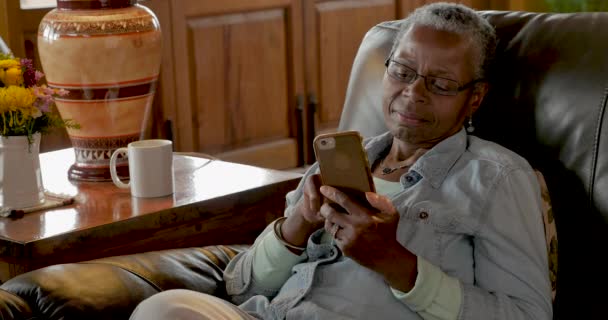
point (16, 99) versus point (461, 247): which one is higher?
point (16, 99)

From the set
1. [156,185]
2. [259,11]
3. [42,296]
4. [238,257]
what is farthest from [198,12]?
[42,296]

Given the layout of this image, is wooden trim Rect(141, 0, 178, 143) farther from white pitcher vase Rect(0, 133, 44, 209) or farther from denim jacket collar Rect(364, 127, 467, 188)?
denim jacket collar Rect(364, 127, 467, 188)

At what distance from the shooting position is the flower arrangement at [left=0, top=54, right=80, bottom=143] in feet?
5.63

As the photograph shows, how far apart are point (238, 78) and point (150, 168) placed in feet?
6.24

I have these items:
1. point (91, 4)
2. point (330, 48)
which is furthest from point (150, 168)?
point (330, 48)

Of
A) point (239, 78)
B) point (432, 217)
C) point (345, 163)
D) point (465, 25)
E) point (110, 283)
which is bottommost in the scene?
point (239, 78)

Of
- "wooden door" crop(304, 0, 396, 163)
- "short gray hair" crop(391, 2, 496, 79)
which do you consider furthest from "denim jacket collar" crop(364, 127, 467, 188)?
"wooden door" crop(304, 0, 396, 163)

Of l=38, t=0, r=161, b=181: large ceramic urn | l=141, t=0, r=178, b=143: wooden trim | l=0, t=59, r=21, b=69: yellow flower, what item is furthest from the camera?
l=141, t=0, r=178, b=143: wooden trim

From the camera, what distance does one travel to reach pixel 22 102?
172cm

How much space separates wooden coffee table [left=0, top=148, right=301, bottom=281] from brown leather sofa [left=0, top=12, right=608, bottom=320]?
0.50 ft

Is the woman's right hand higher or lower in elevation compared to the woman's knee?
higher

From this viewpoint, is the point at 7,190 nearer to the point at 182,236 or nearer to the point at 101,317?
the point at 182,236

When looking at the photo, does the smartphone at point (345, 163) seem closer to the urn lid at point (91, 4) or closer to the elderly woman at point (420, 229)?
the elderly woman at point (420, 229)

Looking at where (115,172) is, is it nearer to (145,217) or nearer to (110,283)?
(145,217)
